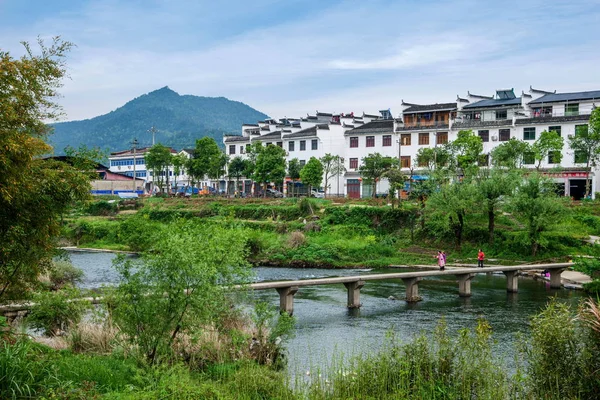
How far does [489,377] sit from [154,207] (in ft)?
191

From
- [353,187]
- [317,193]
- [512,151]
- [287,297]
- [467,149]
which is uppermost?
[467,149]

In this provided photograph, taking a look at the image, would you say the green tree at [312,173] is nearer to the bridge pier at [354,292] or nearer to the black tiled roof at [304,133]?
the black tiled roof at [304,133]

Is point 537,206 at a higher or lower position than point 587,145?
lower

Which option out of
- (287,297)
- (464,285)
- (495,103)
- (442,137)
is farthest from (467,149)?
(287,297)

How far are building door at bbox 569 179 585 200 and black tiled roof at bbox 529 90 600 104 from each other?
25.6 feet

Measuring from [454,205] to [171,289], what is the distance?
101ft

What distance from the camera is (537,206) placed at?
125ft

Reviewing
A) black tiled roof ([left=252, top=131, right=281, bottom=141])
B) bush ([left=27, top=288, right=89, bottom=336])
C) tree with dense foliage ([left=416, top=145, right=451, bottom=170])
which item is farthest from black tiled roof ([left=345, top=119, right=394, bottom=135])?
bush ([left=27, top=288, right=89, bottom=336])

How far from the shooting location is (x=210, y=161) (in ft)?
232

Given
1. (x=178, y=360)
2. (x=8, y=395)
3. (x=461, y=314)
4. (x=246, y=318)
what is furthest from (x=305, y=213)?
(x=8, y=395)

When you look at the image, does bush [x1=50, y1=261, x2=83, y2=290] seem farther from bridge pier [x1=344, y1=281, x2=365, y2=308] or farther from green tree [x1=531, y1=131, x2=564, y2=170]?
green tree [x1=531, y1=131, x2=564, y2=170]

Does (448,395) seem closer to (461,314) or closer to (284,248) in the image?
(461,314)

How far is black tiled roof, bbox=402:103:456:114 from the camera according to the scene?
6381cm

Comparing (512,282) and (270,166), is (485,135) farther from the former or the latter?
(512,282)
